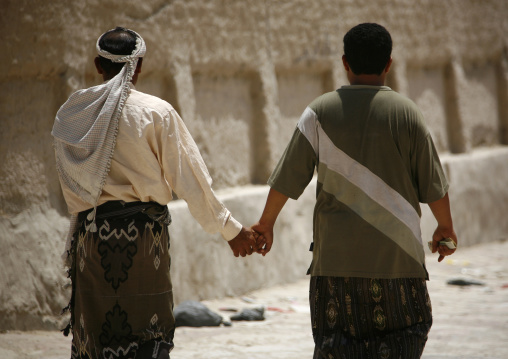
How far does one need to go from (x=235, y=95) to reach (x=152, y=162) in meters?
3.69

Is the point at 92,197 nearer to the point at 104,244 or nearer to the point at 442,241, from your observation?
the point at 104,244

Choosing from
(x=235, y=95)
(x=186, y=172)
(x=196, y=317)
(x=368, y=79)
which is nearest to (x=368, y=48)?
(x=368, y=79)

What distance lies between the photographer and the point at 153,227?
3.27 meters

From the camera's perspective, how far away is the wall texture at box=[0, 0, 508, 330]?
5.03m

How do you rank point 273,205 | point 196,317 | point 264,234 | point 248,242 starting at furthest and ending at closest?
1. point 196,317
2. point 248,242
3. point 264,234
4. point 273,205

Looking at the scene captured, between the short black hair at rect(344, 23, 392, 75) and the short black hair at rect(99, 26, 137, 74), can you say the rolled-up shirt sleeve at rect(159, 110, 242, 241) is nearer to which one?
the short black hair at rect(99, 26, 137, 74)

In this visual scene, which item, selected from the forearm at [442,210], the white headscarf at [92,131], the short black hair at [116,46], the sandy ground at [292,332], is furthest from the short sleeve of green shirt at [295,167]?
the sandy ground at [292,332]

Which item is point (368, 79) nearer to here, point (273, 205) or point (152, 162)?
point (273, 205)

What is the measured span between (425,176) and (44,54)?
2.96m

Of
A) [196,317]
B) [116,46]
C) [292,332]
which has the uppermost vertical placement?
[116,46]

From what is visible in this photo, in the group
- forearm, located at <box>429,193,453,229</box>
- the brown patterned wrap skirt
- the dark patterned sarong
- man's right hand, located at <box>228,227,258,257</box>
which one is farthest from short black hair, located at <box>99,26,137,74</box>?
forearm, located at <box>429,193,453,229</box>

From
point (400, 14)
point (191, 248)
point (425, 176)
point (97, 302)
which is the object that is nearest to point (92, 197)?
point (97, 302)

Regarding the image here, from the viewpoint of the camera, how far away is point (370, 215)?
3.03 meters

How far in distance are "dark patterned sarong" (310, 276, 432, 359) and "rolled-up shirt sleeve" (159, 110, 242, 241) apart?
2.10 feet
